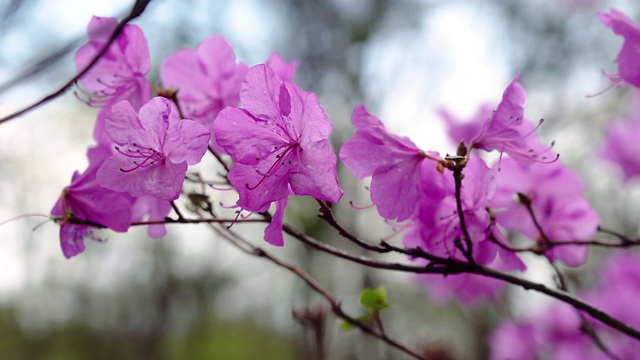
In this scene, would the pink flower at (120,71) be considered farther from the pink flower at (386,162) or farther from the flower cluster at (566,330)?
the flower cluster at (566,330)

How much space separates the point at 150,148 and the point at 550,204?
66 cm

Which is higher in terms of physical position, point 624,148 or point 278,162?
point 278,162

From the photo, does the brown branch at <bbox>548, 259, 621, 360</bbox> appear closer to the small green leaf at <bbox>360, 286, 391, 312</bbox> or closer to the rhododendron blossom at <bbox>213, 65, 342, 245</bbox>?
the small green leaf at <bbox>360, 286, 391, 312</bbox>

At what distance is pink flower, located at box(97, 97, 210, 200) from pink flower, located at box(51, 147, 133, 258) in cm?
5

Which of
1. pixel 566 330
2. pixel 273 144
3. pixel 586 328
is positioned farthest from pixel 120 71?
pixel 566 330

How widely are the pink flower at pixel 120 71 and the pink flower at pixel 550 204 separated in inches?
21.0

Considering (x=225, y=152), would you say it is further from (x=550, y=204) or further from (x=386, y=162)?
(x=550, y=204)

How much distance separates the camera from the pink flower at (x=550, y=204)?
0.89 meters

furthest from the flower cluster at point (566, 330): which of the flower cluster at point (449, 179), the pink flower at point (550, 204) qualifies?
the flower cluster at point (449, 179)

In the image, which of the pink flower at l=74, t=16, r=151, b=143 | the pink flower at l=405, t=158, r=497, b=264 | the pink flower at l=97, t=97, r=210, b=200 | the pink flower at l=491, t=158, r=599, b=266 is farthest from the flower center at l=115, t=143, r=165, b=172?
the pink flower at l=491, t=158, r=599, b=266

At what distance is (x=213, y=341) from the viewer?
1658cm

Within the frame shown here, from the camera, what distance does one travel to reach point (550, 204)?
37.9 inches

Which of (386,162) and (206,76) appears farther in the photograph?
(206,76)

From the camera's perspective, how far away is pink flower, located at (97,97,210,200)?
0.60 metres
